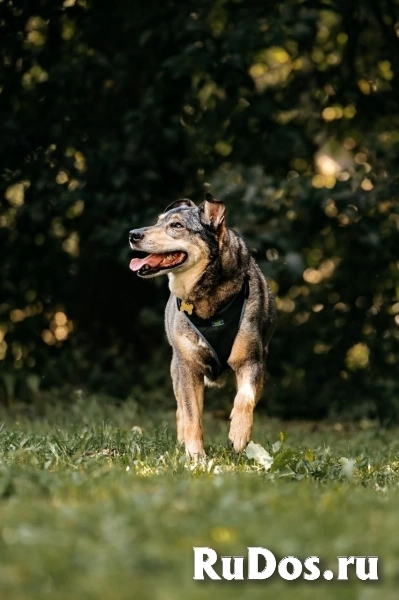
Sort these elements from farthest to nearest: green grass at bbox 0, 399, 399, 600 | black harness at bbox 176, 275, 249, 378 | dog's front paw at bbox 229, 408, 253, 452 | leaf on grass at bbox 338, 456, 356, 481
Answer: black harness at bbox 176, 275, 249, 378
dog's front paw at bbox 229, 408, 253, 452
leaf on grass at bbox 338, 456, 356, 481
green grass at bbox 0, 399, 399, 600

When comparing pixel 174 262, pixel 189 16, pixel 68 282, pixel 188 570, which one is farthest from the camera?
pixel 68 282

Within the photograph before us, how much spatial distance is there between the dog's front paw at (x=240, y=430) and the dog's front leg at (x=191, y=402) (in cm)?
23

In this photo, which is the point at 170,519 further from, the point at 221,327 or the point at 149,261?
the point at 149,261

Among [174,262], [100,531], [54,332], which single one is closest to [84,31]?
[54,332]

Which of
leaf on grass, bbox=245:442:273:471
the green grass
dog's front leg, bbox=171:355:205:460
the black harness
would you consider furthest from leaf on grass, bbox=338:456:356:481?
the black harness

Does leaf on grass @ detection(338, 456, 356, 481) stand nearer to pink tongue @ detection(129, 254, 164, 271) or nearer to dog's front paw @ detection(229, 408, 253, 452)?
dog's front paw @ detection(229, 408, 253, 452)

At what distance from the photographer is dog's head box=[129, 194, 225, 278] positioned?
6.91m

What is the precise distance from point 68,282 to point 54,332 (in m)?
0.62

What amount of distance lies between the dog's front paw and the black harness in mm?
450

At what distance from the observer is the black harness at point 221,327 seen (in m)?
6.82

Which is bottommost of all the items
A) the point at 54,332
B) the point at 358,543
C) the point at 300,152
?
the point at 54,332

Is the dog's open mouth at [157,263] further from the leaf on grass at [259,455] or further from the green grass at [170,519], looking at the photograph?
the leaf on grass at [259,455]

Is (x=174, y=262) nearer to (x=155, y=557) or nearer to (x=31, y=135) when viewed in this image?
(x=155, y=557)

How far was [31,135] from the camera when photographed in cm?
1121
